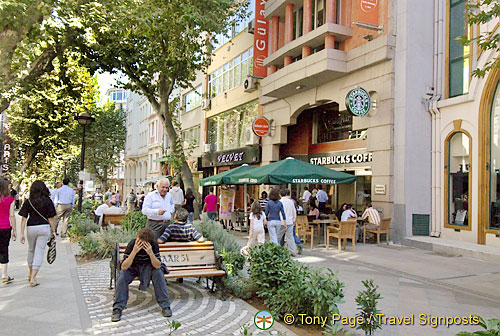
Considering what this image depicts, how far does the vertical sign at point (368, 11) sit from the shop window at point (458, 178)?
4.84 meters

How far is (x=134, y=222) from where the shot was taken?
11.5 meters

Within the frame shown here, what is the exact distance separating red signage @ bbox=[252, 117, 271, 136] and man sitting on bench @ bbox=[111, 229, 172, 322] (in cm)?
1511

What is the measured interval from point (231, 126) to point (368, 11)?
1301 cm

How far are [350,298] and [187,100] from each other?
30507 mm

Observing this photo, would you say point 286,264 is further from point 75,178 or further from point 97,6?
point 75,178

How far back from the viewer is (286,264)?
5.78 m

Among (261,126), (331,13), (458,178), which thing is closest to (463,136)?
(458,178)

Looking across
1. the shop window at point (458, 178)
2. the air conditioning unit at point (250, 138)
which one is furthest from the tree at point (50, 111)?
the shop window at point (458, 178)

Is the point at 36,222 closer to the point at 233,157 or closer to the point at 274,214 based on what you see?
the point at 274,214

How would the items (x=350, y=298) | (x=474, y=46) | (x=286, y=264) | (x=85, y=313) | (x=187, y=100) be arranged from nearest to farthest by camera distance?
1. (x=85, y=313)
2. (x=286, y=264)
3. (x=350, y=298)
4. (x=474, y=46)
5. (x=187, y=100)

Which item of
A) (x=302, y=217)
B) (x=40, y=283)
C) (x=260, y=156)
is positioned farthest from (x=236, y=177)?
(x=40, y=283)

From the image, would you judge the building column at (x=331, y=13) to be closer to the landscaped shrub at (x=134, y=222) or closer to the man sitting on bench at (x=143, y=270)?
the landscaped shrub at (x=134, y=222)

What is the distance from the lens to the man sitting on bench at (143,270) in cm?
531

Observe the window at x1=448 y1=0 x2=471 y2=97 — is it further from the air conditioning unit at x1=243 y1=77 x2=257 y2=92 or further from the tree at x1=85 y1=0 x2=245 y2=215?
the air conditioning unit at x1=243 y1=77 x2=257 y2=92
